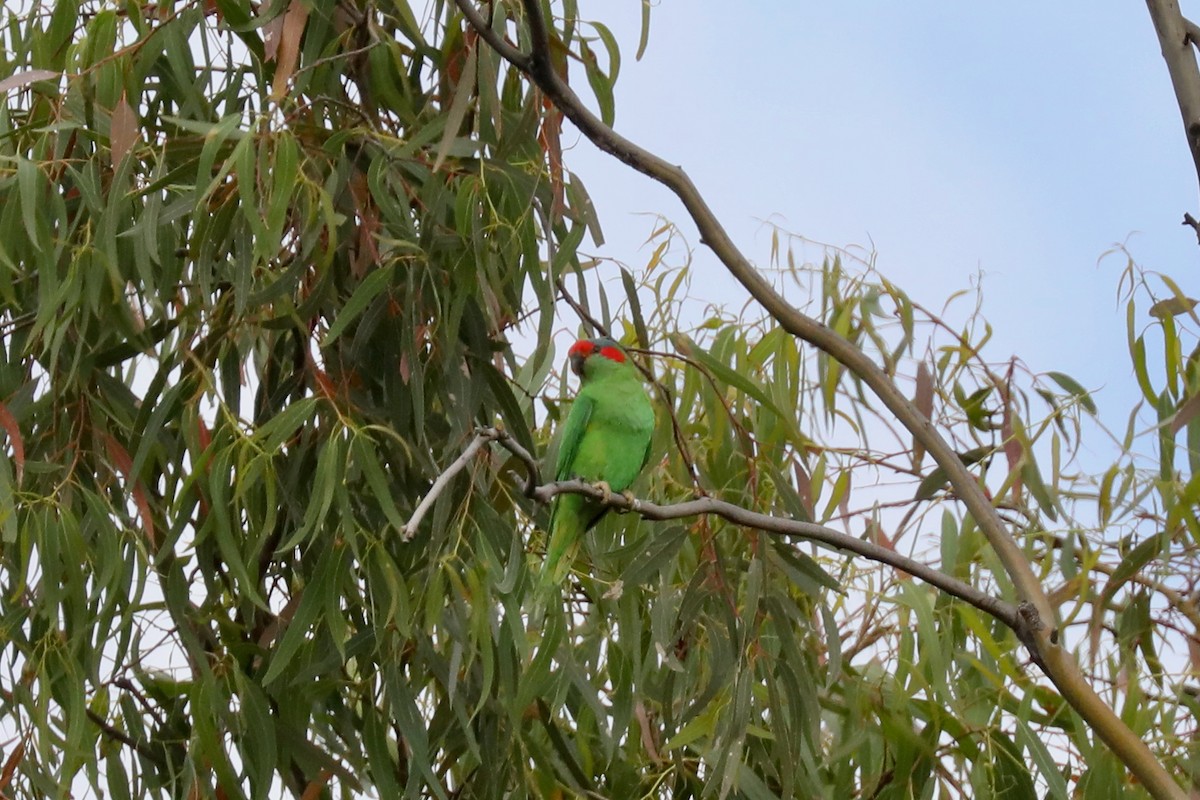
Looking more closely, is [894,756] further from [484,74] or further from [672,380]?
[484,74]

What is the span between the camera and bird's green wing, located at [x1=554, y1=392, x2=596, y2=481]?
7.11 feet

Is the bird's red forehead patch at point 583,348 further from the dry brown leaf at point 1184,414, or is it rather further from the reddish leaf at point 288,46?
the dry brown leaf at point 1184,414

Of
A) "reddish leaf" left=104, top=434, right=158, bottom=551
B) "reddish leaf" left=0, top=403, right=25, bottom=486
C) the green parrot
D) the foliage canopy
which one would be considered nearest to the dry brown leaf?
the foliage canopy

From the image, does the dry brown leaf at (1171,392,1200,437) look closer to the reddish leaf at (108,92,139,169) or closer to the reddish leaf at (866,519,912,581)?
the reddish leaf at (866,519,912,581)

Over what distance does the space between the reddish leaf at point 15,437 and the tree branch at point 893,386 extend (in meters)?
0.76

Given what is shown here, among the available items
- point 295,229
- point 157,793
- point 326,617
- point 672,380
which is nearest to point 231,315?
point 295,229

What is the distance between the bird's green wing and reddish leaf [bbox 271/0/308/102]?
0.70m

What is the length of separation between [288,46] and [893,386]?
886mm

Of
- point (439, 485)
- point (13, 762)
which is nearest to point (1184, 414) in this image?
point (439, 485)

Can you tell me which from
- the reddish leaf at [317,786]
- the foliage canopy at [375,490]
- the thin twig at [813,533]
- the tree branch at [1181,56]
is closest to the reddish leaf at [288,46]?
the foliage canopy at [375,490]

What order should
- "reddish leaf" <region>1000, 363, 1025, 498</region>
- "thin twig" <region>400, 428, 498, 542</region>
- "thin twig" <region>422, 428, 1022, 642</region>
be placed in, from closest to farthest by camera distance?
"thin twig" <region>400, 428, 498, 542</region>
"thin twig" <region>422, 428, 1022, 642</region>
"reddish leaf" <region>1000, 363, 1025, 498</region>

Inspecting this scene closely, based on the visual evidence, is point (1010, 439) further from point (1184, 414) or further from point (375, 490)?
point (375, 490)

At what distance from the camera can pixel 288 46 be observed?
5.63ft

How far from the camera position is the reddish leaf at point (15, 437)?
164cm
